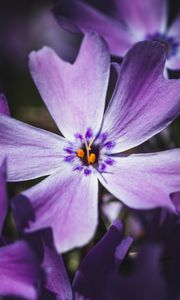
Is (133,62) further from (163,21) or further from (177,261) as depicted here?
(163,21)

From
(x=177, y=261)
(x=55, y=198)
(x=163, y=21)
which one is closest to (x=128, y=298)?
(x=177, y=261)

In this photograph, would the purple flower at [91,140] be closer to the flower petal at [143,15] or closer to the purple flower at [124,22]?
the purple flower at [124,22]

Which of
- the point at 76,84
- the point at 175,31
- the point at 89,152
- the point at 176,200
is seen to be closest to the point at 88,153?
the point at 89,152

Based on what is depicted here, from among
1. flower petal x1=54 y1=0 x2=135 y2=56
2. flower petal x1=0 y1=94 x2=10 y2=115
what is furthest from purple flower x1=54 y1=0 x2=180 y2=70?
flower petal x1=0 y1=94 x2=10 y2=115

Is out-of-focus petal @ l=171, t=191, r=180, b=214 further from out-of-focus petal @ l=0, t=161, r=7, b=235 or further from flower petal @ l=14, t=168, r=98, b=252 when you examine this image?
out-of-focus petal @ l=0, t=161, r=7, b=235

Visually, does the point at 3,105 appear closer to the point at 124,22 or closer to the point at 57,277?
the point at 57,277

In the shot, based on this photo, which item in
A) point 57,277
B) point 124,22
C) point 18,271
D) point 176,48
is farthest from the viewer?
point 124,22

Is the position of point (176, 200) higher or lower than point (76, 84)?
lower
